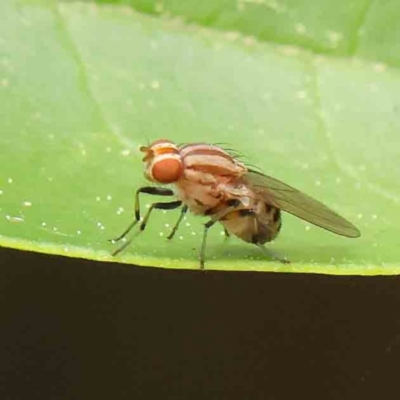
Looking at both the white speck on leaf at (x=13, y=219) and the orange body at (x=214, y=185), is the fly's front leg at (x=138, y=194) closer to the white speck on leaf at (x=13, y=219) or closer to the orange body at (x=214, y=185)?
the orange body at (x=214, y=185)

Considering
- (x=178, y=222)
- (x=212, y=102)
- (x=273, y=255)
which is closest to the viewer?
(x=273, y=255)

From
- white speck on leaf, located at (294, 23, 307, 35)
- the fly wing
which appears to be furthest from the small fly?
white speck on leaf, located at (294, 23, 307, 35)

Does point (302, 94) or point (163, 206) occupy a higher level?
point (302, 94)

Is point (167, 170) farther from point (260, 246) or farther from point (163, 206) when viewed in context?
point (260, 246)

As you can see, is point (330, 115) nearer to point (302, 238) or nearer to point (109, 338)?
point (302, 238)

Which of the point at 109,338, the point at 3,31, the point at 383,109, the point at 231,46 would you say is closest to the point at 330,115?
the point at 383,109

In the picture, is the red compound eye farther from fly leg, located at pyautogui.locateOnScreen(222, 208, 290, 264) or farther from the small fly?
fly leg, located at pyautogui.locateOnScreen(222, 208, 290, 264)

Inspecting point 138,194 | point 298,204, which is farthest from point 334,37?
point 138,194

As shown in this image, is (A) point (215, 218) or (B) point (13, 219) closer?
(B) point (13, 219)
